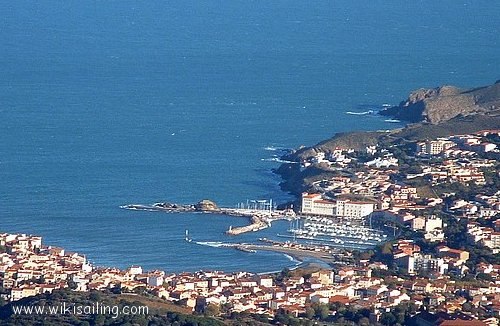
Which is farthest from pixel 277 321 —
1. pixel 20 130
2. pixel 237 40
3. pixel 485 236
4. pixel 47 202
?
pixel 237 40

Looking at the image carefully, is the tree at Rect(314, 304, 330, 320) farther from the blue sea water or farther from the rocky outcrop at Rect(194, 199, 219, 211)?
the rocky outcrop at Rect(194, 199, 219, 211)

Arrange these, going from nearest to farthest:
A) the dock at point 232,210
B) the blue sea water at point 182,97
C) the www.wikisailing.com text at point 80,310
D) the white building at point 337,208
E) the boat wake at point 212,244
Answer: the www.wikisailing.com text at point 80,310 < the boat wake at point 212,244 < the blue sea water at point 182,97 < the dock at point 232,210 < the white building at point 337,208

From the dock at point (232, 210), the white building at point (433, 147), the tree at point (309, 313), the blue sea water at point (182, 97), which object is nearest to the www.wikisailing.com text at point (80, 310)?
the tree at point (309, 313)

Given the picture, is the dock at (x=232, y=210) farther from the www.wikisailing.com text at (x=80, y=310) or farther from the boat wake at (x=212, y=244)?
the www.wikisailing.com text at (x=80, y=310)

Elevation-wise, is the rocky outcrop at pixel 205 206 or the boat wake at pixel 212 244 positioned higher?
the rocky outcrop at pixel 205 206

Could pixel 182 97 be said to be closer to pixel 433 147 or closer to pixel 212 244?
pixel 433 147

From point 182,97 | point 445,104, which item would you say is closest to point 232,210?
point 445,104

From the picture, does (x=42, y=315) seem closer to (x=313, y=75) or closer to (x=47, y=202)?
(x=47, y=202)
